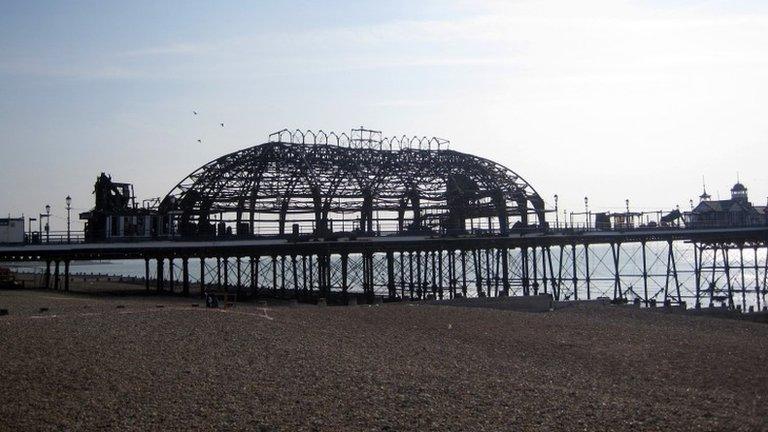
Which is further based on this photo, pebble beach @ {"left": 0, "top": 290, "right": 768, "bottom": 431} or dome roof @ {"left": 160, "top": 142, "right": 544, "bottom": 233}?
dome roof @ {"left": 160, "top": 142, "right": 544, "bottom": 233}

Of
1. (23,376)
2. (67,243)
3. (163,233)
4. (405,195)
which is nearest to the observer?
(23,376)

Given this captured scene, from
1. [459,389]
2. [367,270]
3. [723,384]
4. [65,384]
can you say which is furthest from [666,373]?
[367,270]

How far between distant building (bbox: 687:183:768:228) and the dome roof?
1213 centimetres

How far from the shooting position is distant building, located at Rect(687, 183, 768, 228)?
5522 cm

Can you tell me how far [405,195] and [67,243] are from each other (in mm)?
20597

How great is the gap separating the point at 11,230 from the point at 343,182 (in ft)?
58.1

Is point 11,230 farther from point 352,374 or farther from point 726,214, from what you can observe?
point 726,214

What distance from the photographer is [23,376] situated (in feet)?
51.8

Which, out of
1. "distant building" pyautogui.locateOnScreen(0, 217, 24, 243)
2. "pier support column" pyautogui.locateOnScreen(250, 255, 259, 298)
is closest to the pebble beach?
"distant building" pyautogui.locateOnScreen(0, 217, 24, 243)

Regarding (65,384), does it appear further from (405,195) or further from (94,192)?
(405,195)

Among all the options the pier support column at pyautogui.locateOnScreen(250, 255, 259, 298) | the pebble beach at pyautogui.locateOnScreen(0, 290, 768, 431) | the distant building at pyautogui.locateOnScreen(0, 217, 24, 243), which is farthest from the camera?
→ the pier support column at pyautogui.locateOnScreen(250, 255, 259, 298)

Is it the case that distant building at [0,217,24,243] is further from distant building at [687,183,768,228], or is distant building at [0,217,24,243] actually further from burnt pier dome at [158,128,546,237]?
distant building at [687,183,768,228]

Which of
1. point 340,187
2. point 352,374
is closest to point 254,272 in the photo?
point 340,187

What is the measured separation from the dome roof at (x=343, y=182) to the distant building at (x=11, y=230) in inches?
300
